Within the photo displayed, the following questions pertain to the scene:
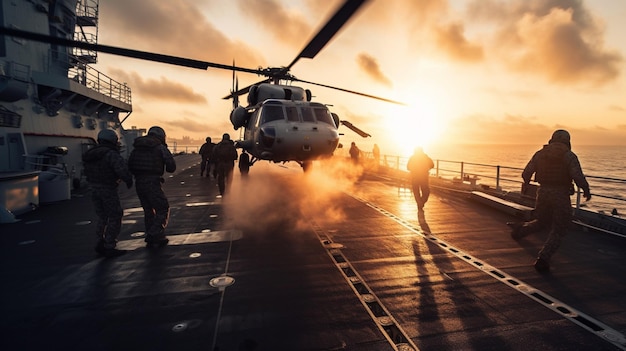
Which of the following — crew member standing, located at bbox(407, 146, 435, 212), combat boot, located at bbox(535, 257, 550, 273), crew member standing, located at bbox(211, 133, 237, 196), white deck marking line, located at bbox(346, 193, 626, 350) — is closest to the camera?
white deck marking line, located at bbox(346, 193, 626, 350)

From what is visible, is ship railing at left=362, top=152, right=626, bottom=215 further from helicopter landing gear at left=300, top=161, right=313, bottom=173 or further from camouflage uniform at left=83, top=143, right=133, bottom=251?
camouflage uniform at left=83, top=143, right=133, bottom=251

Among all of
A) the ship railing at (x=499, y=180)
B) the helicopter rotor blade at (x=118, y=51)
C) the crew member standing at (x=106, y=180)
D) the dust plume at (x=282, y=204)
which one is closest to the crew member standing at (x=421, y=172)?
the ship railing at (x=499, y=180)

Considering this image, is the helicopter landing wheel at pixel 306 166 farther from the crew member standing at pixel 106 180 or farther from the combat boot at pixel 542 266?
the combat boot at pixel 542 266

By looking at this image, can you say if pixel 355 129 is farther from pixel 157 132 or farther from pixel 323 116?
pixel 157 132

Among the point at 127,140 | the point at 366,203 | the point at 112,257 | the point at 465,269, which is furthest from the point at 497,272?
the point at 127,140

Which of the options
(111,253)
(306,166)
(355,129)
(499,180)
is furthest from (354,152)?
(111,253)

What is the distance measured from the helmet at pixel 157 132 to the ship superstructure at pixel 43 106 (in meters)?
5.44

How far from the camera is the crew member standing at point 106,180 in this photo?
521cm

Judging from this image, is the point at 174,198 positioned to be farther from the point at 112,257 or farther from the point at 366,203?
the point at 366,203

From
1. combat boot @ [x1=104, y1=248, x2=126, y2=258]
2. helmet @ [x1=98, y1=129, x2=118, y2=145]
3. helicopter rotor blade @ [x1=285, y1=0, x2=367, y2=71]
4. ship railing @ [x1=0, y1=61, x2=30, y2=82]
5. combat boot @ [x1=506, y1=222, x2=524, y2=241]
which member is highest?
ship railing @ [x1=0, y1=61, x2=30, y2=82]

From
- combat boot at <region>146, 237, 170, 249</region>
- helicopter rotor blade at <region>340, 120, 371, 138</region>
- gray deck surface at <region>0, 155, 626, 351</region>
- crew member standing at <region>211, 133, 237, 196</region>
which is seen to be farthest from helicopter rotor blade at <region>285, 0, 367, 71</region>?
helicopter rotor blade at <region>340, 120, 371, 138</region>

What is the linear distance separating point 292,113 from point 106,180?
5.89 metres

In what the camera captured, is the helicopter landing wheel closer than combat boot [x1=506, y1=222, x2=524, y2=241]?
No

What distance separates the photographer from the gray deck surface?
3.03 meters
